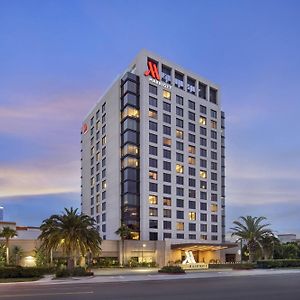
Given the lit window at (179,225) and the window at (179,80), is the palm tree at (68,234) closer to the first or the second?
the lit window at (179,225)

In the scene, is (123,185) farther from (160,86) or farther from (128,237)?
(160,86)

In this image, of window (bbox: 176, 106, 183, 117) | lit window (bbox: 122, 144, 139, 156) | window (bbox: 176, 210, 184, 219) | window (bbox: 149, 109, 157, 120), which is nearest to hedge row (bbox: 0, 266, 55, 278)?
lit window (bbox: 122, 144, 139, 156)

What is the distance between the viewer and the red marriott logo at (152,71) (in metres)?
117

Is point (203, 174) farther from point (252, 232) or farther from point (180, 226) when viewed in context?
point (252, 232)

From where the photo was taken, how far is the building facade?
113 metres

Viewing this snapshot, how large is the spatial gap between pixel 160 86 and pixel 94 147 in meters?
28.7

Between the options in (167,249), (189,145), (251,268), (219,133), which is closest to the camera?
(251,268)

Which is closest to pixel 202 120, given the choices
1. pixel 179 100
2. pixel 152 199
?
pixel 179 100

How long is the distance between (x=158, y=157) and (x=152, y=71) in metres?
22.7

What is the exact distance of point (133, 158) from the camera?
114 metres

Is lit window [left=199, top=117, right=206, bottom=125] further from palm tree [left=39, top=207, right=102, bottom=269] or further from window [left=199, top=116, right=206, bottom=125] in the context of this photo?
palm tree [left=39, top=207, right=102, bottom=269]

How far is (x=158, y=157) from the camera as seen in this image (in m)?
116

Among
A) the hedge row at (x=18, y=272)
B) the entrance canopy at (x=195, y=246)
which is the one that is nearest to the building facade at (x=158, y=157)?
the entrance canopy at (x=195, y=246)

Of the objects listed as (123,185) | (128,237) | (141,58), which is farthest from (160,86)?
(128,237)
